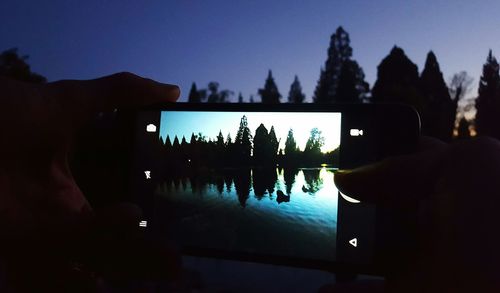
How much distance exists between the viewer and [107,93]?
236 centimetres

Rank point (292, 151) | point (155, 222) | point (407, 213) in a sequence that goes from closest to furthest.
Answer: point (407, 213) < point (292, 151) < point (155, 222)

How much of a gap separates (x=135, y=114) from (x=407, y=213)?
191cm

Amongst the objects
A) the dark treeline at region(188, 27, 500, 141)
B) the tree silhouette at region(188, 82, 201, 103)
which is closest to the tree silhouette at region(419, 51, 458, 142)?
the dark treeline at region(188, 27, 500, 141)

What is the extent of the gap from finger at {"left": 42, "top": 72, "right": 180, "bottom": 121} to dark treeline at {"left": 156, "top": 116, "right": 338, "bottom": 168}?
350mm

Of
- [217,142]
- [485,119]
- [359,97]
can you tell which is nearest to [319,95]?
[359,97]

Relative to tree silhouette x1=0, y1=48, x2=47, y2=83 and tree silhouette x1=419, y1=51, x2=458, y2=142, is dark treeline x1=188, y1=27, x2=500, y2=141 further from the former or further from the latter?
tree silhouette x1=0, y1=48, x2=47, y2=83

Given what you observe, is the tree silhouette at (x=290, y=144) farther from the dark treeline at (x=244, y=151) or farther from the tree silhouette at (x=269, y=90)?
the tree silhouette at (x=269, y=90)

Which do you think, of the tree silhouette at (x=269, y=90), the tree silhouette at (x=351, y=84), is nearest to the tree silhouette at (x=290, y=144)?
the tree silhouette at (x=351, y=84)

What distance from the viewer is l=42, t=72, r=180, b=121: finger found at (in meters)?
2.26

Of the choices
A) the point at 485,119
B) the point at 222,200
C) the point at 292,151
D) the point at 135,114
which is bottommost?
the point at 222,200

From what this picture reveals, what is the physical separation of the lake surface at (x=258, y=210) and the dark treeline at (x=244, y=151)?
2.4 inches

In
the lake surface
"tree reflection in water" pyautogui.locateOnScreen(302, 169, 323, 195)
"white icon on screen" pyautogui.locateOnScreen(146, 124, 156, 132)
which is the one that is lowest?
the lake surface

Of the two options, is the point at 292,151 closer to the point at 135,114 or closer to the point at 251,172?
the point at 251,172

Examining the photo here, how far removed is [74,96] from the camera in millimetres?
2268
